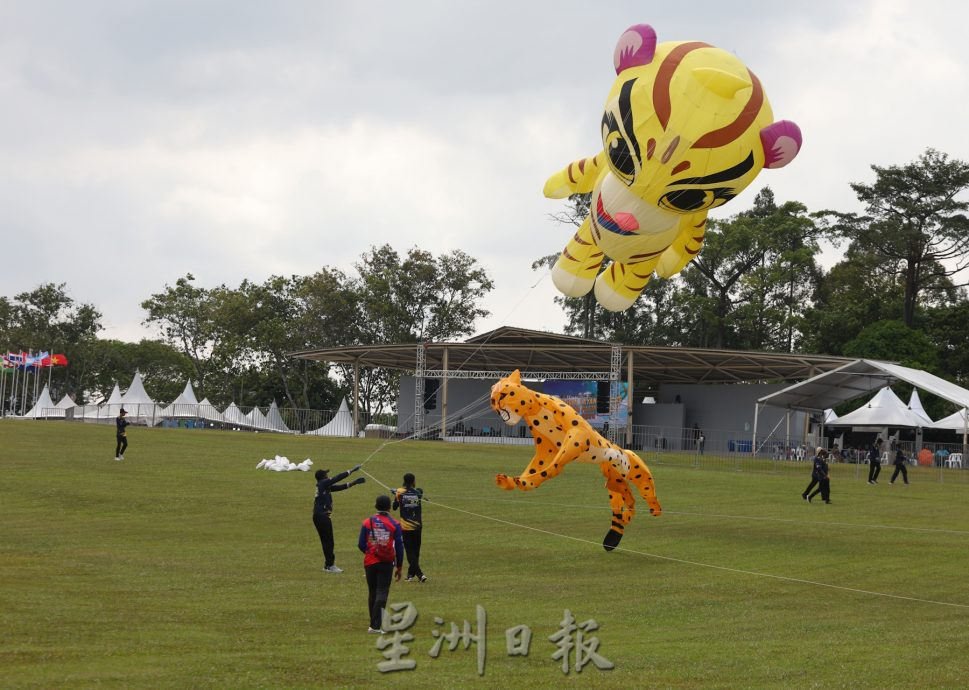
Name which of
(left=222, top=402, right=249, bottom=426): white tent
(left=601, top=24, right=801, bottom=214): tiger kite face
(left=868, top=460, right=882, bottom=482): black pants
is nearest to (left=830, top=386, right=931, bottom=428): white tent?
(left=868, top=460, right=882, bottom=482): black pants

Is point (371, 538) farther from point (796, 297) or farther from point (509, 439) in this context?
point (796, 297)

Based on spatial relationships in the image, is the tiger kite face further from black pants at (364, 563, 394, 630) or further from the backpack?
black pants at (364, 563, 394, 630)

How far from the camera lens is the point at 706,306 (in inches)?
2830

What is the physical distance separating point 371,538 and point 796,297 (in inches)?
2794

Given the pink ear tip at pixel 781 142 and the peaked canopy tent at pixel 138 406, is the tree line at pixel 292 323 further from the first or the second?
the pink ear tip at pixel 781 142

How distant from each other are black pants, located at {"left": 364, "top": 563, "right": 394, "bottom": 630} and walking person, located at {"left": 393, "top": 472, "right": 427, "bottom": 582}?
3180 millimetres

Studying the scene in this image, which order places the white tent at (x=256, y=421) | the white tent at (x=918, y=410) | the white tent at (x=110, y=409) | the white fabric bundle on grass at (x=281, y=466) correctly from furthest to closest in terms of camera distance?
1. the white tent at (x=110, y=409)
2. the white tent at (x=256, y=421)
3. the white tent at (x=918, y=410)
4. the white fabric bundle on grass at (x=281, y=466)

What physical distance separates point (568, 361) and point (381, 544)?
4953 centimetres

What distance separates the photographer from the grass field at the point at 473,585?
10000mm

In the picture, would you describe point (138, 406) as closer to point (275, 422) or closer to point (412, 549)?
point (275, 422)

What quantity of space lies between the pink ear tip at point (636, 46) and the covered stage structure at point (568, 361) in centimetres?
3274

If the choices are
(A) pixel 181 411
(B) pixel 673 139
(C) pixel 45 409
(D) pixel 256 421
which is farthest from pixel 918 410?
(C) pixel 45 409

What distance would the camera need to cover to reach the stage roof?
51.8m

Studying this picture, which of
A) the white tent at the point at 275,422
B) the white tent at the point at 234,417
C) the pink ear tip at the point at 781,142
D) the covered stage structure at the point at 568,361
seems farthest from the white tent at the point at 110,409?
the pink ear tip at the point at 781,142
